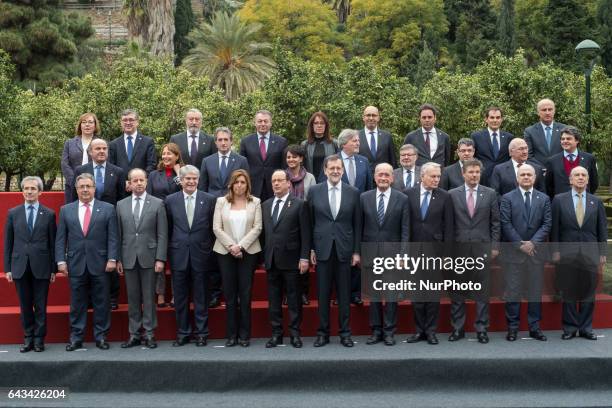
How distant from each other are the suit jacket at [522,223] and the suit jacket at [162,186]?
333cm

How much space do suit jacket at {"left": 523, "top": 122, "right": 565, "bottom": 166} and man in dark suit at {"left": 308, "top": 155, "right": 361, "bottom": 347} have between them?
234 cm

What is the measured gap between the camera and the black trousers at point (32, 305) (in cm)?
816

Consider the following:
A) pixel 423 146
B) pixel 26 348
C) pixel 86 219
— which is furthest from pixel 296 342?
pixel 423 146

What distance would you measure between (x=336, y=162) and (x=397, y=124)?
14.8m

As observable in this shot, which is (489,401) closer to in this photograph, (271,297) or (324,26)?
(271,297)

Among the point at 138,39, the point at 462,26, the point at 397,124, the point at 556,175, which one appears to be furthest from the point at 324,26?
the point at 556,175

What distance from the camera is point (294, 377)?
Answer: 7.71 m

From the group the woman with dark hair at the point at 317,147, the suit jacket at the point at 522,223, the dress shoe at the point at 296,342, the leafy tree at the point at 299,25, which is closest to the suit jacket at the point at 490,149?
the suit jacket at the point at 522,223

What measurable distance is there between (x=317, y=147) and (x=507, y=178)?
6.76 ft

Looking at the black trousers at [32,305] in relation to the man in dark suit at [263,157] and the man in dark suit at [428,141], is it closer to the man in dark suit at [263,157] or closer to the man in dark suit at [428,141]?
the man in dark suit at [263,157]

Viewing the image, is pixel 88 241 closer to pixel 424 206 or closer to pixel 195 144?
pixel 195 144

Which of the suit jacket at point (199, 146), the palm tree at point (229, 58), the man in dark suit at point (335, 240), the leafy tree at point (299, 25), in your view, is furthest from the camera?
the leafy tree at point (299, 25)

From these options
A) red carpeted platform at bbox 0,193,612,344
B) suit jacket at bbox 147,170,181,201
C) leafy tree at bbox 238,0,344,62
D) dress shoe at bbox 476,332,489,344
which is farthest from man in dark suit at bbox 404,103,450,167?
leafy tree at bbox 238,0,344,62

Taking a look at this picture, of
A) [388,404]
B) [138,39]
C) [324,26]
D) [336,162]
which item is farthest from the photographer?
[324,26]
